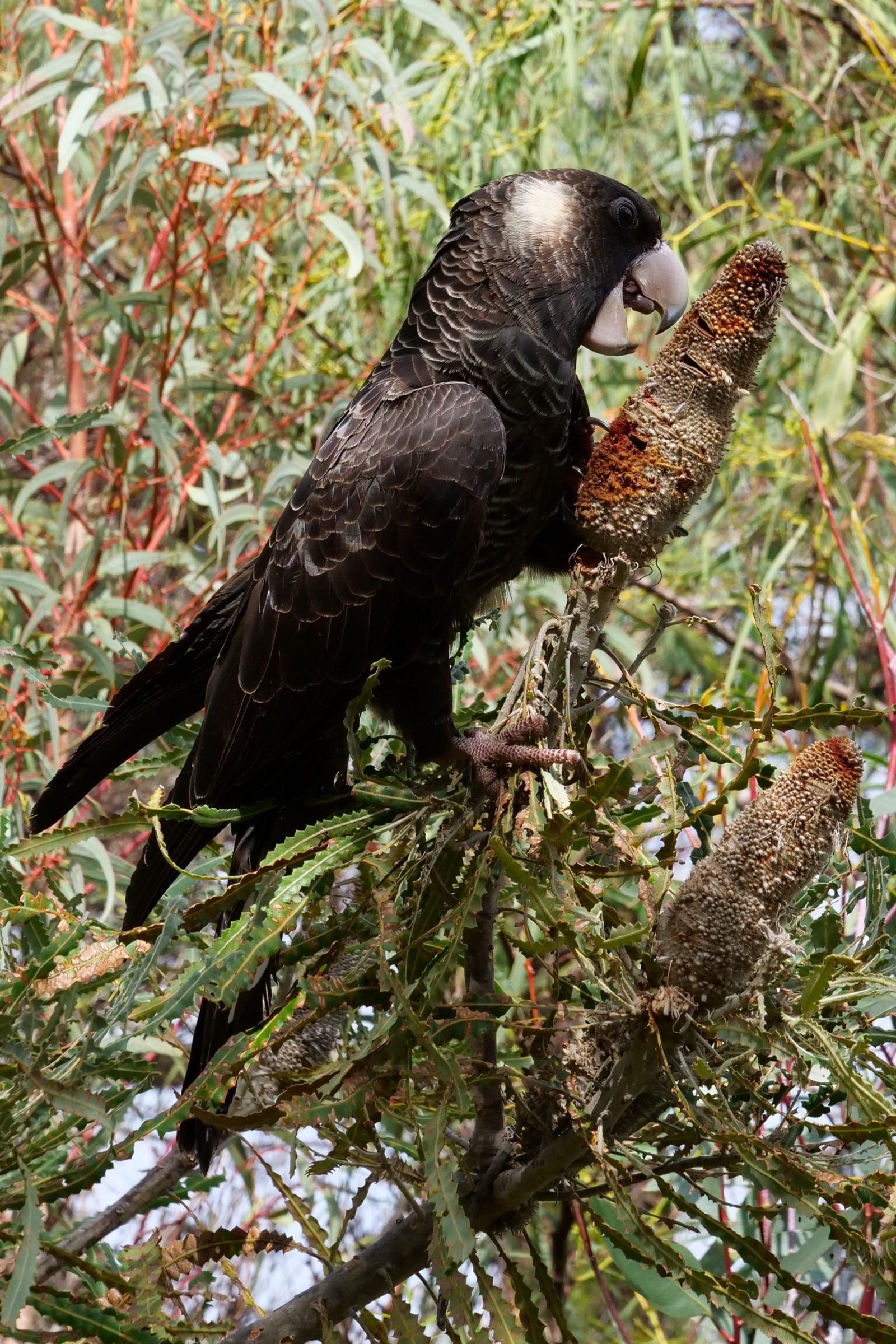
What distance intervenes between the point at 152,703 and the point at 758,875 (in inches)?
44.3

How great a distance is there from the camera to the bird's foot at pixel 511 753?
1.53 m

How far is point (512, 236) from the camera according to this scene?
85.1 inches

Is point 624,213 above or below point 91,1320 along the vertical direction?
above

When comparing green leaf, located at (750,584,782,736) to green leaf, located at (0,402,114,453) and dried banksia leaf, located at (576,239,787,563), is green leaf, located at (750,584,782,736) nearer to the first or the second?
dried banksia leaf, located at (576,239,787,563)

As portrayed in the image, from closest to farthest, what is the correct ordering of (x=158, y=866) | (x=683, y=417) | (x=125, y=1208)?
(x=683, y=417) → (x=125, y=1208) → (x=158, y=866)

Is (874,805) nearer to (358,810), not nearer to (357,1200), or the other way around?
(358,810)

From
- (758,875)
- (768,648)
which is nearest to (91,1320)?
(758,875)

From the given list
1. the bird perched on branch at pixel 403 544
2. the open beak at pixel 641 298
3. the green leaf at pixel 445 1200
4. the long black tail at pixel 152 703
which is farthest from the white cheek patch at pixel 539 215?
the green leaf at pixel 445 1200

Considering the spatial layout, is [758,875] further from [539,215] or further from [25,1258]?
[539,215]

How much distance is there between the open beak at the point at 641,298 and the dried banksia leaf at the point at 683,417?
2.15ft

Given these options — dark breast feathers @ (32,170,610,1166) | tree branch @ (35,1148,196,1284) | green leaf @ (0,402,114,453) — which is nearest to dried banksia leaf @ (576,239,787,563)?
dark breast feathers @ (32,170,610,1166)

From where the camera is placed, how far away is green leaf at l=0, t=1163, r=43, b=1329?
1.23 metres

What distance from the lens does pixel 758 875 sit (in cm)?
122

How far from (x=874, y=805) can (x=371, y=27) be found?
252 cm
